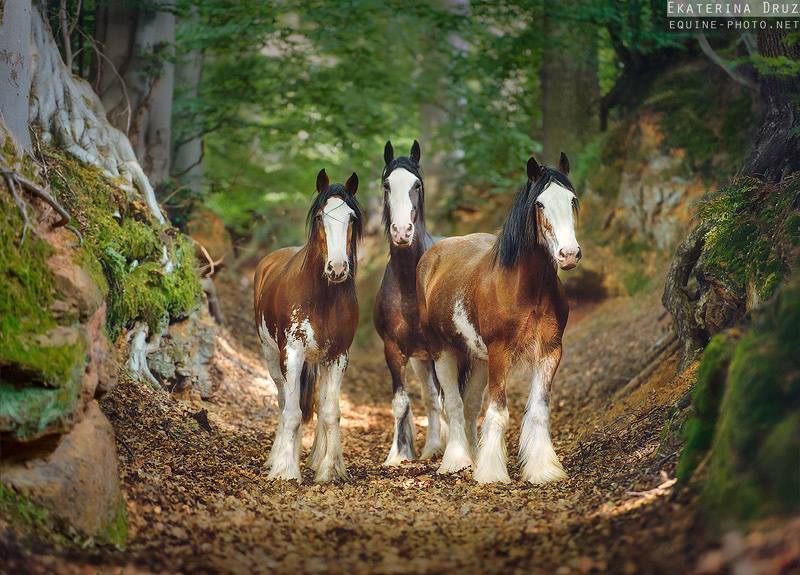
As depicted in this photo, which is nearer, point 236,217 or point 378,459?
point 378,459

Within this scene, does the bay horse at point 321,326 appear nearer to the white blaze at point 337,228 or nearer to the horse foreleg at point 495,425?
the white blaze at point 337,228

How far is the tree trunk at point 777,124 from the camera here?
846cm

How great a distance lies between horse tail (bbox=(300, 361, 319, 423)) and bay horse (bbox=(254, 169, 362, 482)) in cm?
16

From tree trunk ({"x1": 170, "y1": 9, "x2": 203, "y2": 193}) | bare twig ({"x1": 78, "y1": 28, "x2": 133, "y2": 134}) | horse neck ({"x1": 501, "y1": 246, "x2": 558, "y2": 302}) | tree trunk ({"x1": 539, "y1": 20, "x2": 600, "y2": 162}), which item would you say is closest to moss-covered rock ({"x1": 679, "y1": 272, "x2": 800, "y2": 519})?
horse neck ({"x1": 501, "y1": 246, "x2": 558, "y2": 302})

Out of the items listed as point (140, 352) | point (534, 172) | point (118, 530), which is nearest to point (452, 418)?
point (534, 172)

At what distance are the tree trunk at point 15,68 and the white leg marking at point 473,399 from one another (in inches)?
193

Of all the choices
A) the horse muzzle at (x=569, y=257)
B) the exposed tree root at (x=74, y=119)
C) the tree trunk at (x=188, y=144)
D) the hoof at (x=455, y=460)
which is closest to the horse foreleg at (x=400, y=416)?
the hoof at (x=455, y=460)

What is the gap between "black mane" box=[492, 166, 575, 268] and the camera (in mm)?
7918

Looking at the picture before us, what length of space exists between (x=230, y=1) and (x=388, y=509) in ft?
29.8

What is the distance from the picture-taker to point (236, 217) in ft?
53.8

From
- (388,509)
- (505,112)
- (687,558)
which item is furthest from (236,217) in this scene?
(687,558)

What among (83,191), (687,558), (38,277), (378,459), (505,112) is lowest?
(378,459)

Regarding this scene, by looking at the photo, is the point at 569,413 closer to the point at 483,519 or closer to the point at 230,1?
the point at 483,519

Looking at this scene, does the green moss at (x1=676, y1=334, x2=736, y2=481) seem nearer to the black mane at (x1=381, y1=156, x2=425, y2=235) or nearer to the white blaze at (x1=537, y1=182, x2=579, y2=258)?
the white blaze at (x1=537, y1=182, x2=579, y2=258)
